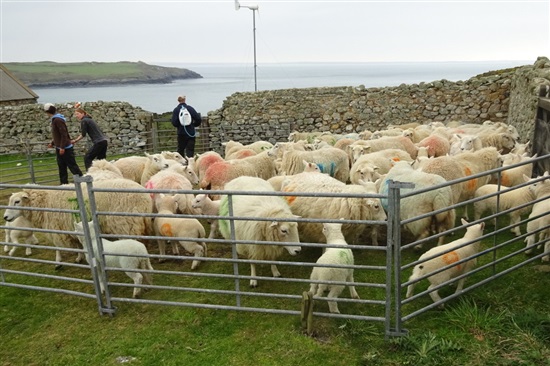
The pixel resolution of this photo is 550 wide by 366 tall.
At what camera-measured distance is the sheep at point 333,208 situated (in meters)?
6.23

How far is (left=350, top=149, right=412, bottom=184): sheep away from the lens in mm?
8102

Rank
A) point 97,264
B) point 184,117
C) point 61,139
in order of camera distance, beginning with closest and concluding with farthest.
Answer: point 97,264, point 61,139, point 184,117

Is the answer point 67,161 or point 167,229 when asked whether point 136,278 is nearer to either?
point 167,229

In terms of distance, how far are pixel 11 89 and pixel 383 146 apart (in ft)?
71.5

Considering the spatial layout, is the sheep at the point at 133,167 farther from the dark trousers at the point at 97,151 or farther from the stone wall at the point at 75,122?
the stone wall at the point at 75,122

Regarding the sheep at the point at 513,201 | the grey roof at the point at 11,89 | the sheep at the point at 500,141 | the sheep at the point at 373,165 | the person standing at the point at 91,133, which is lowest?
the sheep at the point at 513,201

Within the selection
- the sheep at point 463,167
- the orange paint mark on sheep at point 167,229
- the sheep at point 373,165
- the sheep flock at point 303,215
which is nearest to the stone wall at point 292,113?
the sheep flock at point 303,215

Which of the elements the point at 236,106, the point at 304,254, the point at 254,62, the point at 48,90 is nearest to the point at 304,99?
the point at 236,106

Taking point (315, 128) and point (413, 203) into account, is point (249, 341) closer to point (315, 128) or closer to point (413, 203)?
point (413, 203)

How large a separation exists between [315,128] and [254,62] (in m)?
5.41

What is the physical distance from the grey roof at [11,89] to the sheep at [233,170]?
61.4 ft

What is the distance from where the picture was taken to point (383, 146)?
10.6 m

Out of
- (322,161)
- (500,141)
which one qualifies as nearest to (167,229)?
(322,161)

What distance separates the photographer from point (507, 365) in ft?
12.7
